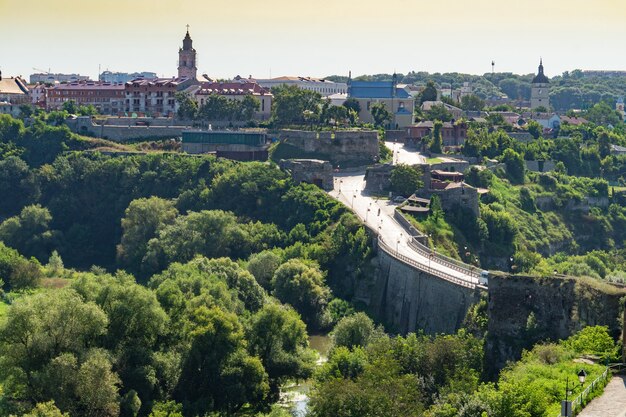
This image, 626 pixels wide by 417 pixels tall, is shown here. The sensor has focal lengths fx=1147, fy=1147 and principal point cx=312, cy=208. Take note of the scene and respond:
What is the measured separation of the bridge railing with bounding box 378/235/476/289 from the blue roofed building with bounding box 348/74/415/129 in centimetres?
4507

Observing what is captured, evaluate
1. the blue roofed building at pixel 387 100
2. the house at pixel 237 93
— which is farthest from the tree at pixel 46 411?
the blue roofed building at pixel 387 100

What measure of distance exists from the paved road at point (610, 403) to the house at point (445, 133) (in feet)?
235

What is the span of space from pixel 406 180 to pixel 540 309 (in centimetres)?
3926

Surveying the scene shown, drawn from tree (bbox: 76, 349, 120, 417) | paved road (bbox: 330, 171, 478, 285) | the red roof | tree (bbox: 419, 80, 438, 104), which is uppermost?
the red roof

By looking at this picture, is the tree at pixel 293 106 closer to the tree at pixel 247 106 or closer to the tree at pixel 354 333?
the tree at pixel 247 106

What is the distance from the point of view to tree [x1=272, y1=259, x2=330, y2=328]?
6788 centimetres

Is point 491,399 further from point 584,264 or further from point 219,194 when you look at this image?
point 219,194

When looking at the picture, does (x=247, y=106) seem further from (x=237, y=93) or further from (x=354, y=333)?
(x=354, y=333)

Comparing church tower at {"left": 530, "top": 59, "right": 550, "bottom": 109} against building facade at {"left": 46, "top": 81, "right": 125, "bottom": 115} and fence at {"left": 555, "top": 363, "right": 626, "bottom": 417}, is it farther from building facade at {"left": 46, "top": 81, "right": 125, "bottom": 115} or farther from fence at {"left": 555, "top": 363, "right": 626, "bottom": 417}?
fence at {"left": 555, "top": 363, "right": 626, "bottom": 417}

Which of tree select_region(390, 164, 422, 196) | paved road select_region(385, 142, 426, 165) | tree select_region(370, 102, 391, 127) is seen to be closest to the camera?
tree select_region(390, 164, 422, 196)

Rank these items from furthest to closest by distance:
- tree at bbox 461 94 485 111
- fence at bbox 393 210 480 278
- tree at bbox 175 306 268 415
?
1. tree at bbox 461 94 485 111
2. fence at bbox 393 210 480 278
3. tree at bbox 175 306 268 415

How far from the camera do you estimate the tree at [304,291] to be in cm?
6788

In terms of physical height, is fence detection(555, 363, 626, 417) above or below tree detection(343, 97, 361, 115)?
below

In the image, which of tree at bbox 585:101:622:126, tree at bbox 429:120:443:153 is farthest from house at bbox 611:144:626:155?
tree at bbox 585:101:622:126
